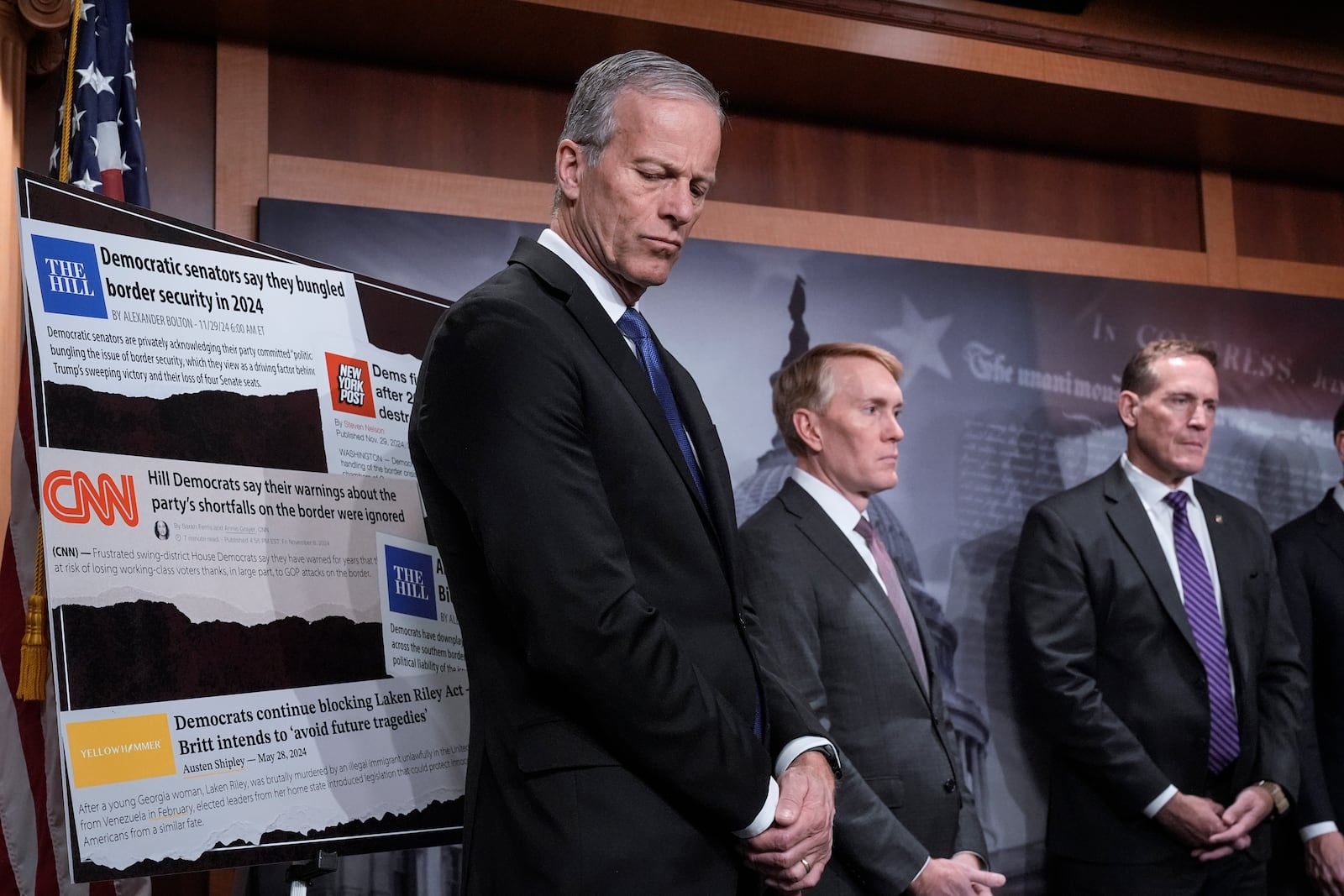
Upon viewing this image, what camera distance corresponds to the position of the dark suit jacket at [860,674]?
8.46 ft

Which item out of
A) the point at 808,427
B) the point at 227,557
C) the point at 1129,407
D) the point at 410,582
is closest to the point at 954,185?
the point at 1129,407

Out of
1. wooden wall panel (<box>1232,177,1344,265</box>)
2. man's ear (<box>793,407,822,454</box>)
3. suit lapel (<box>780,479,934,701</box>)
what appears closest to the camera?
suit lapel (<box>780,479,934,701</box>)

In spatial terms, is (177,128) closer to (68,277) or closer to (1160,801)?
(68,277)

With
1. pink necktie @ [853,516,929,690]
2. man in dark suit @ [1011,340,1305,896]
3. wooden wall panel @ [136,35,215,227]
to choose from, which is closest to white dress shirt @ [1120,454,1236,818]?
man in dark suit @ [1011,340,1305,896]

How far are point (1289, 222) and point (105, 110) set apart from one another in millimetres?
3791

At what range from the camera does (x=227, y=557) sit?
1817 mm

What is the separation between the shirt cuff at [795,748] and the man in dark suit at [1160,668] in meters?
1.63

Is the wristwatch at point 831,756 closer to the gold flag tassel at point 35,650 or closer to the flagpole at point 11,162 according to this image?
the gold flag tassel at point 35,650

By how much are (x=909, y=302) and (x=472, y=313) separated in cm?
244

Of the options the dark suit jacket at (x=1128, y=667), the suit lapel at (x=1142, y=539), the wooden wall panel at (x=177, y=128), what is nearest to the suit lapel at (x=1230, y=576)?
the dark suit jacket at (x=1128, y=667)

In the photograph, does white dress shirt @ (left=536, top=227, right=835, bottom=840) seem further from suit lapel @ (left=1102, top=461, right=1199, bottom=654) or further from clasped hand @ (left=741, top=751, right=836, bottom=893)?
suit lapel @ (left=1102, top=461, right=1199, bottom=654)

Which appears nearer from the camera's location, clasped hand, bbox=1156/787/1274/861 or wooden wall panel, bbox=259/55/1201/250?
clasped hand, bbox=1156/787/1274/861

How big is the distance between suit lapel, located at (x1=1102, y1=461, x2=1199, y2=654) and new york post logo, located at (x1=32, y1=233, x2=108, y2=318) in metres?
2.54

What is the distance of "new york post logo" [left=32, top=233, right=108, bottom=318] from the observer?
1.69 meters
